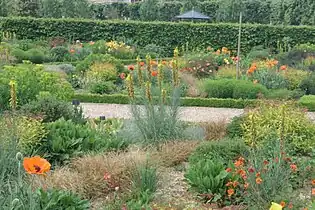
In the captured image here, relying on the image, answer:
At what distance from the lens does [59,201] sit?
4477mm

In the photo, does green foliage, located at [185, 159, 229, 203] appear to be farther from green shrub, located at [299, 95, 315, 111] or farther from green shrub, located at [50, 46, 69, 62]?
green shrub, located at [50, 46, 69, 62]

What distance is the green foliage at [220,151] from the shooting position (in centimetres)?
618

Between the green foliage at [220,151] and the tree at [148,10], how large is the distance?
1248 inches

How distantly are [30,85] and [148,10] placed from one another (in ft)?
96.1

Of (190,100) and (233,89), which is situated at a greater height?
(233,89)

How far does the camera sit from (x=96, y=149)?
657 cm

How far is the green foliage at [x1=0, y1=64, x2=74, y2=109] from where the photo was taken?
9000 millimetres

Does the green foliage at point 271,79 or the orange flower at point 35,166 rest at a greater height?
the orange flower at point 35,166

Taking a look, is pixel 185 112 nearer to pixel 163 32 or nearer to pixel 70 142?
pixel 70 142

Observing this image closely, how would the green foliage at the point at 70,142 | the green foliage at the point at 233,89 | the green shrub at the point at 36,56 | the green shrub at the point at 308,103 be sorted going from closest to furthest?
the green foliage at the point at 70,142 < the green shrub at the point at 308,103 < the green foliage at the point at 233,89 < the green shrub at the point at 36,56

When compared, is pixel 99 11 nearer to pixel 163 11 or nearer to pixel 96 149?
pixel 163 11

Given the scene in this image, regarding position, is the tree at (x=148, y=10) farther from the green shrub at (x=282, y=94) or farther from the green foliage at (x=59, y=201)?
the green foliage at (x=59, y=201)

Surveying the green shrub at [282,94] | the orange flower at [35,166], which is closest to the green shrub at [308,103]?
the green shrub at [282,94]

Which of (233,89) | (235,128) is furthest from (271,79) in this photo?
(235,128)
